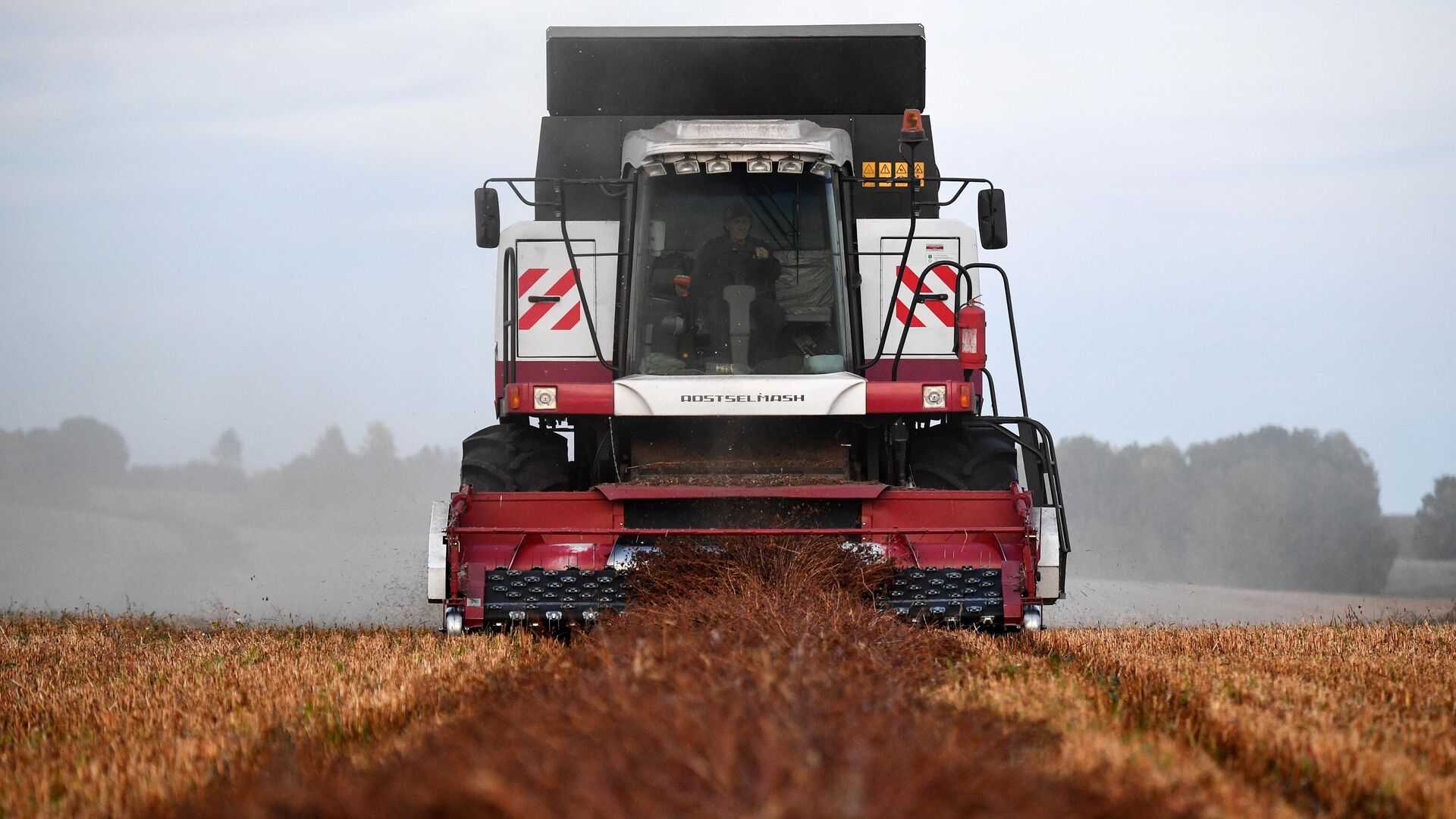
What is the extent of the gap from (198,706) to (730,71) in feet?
16.7

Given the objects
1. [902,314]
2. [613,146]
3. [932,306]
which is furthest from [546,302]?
[932,306]

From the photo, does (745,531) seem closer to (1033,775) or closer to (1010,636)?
(1010,636)

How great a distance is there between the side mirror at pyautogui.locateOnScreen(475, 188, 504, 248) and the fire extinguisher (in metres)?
2.35

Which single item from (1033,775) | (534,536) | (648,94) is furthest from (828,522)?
(1033,775)

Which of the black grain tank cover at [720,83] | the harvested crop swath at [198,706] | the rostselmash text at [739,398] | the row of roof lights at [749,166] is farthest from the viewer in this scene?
the black grain tank cover at [720,83]

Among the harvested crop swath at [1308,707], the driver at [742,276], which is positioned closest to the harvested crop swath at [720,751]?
the harvested crop swath at [1308,707]

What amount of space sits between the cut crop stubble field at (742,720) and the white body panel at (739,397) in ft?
2.43

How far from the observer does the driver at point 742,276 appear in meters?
7.04

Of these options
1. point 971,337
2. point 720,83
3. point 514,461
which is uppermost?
point 720,83

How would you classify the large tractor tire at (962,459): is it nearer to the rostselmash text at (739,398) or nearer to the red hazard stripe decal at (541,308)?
the rostselmash text at (739,398)

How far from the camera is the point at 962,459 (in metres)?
7.40

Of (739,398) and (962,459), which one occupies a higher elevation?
(739,398)

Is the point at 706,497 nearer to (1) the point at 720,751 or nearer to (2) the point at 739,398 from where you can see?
(2) the point at 739,398

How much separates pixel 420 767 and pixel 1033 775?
1106mm
